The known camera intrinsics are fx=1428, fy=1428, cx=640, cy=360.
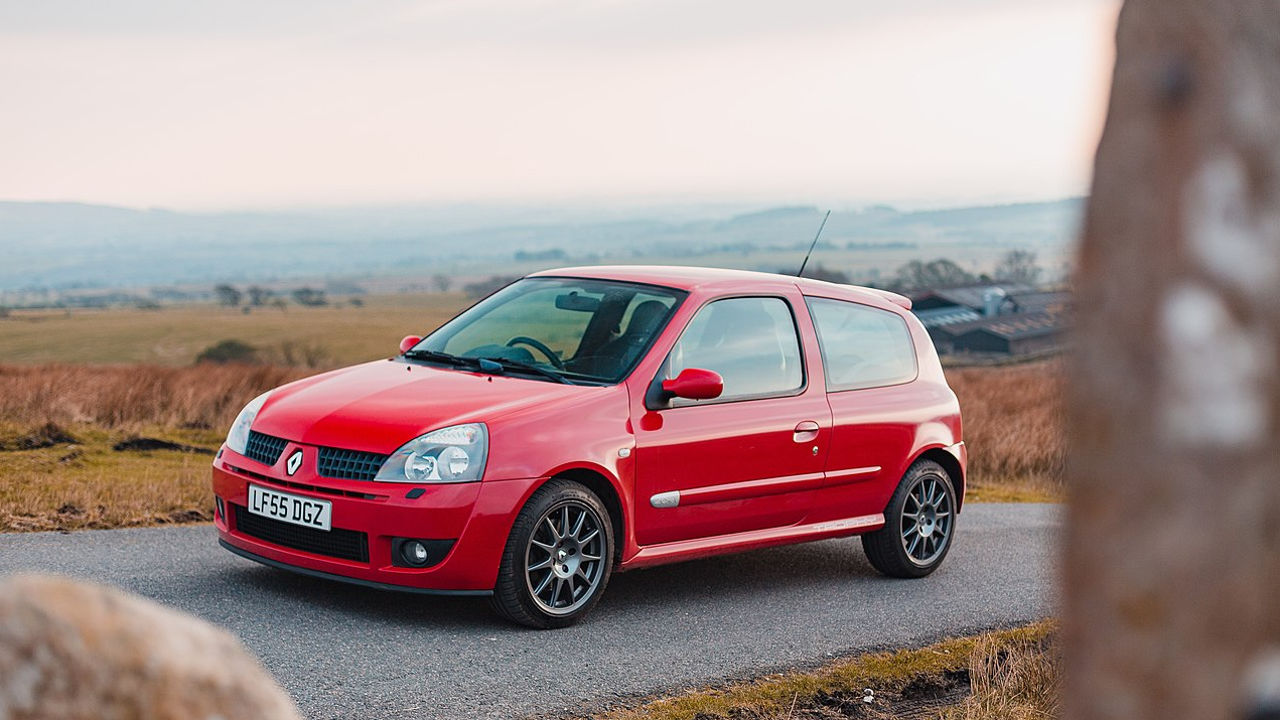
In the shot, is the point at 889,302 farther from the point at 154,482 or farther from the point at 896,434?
the point at 154,482

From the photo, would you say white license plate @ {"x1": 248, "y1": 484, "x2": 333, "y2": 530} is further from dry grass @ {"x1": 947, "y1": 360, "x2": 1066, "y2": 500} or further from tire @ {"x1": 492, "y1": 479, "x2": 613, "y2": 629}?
dry grass @ {"x1": 947, "y1": 360, "x2": 1066, "y2": 500}

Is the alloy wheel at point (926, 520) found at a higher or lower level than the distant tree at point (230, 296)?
higher

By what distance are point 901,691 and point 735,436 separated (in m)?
1.84

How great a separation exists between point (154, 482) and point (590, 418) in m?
4.81

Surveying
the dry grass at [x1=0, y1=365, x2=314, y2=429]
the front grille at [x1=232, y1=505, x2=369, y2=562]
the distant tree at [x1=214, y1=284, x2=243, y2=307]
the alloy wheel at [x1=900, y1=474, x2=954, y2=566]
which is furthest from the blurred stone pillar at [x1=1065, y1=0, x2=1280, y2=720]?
the distant tree at [x1=214, y1=284, x2=243, y2=307]

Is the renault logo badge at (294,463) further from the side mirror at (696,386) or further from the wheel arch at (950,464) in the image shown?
the wheel arch at (950,464)

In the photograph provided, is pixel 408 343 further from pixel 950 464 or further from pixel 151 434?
pixel 151 434

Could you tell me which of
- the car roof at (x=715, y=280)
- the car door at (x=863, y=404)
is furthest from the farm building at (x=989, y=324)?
the car roof at (x=715, y=280)

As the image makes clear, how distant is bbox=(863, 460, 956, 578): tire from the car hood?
244 cm

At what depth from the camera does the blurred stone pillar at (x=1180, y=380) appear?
169 centimetres

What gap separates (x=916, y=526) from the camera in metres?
9.13

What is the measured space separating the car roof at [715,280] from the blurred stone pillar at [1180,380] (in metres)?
6.36

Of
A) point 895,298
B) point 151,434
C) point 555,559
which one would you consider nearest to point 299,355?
point 151,434

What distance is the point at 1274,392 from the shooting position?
172cm
